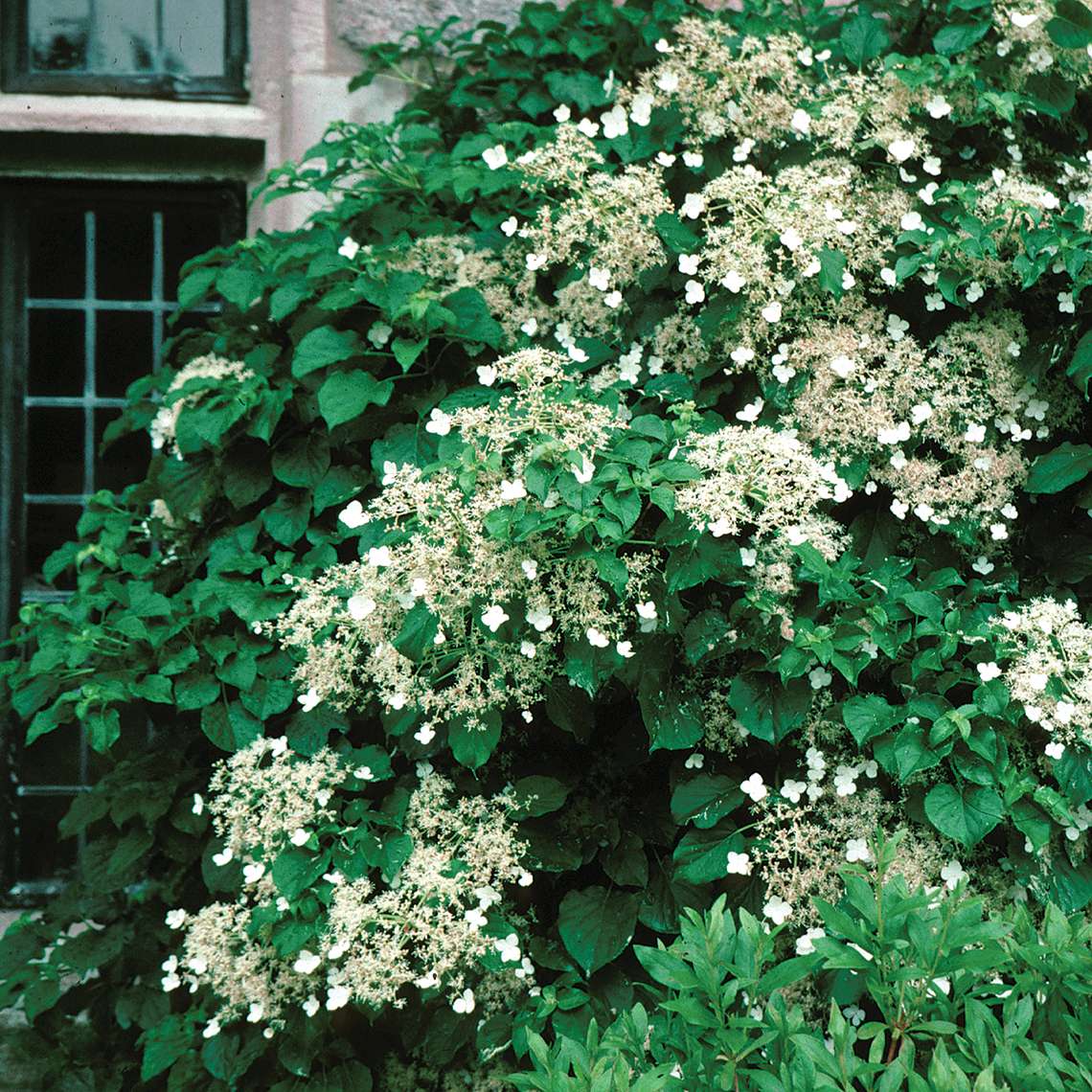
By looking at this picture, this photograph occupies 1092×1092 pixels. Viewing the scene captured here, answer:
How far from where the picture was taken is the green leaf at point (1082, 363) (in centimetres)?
213

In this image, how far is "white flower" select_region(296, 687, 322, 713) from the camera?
2.13 metres

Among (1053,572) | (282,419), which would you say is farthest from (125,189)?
(1053,572)

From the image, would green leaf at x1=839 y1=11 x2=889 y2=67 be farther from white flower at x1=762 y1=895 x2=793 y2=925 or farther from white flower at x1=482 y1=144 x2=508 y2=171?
white flower at x1=762 y1=895 x2=793 y2=925

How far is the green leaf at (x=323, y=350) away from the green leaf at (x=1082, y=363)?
4.58 feet

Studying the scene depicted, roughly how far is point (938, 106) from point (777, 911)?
5.24 feet

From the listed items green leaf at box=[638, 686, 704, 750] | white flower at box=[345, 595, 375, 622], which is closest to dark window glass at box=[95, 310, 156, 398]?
white flower at box=[345, 595, 375, 622]

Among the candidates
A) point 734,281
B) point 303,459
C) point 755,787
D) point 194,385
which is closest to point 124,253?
point 194,385

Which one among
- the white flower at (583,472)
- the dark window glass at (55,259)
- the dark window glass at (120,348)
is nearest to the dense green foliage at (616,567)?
the white flower at (583,472)

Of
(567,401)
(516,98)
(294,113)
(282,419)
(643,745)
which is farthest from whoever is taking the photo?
(294,113)

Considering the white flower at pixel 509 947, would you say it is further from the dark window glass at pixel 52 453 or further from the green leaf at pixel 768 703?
the dark window glass at pixel 52 453

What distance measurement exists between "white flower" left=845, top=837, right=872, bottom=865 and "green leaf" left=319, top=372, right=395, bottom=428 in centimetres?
121

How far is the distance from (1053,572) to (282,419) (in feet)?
5.44

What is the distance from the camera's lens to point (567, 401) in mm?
1958

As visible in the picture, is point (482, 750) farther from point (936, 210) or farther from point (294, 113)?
point (294, 113)
